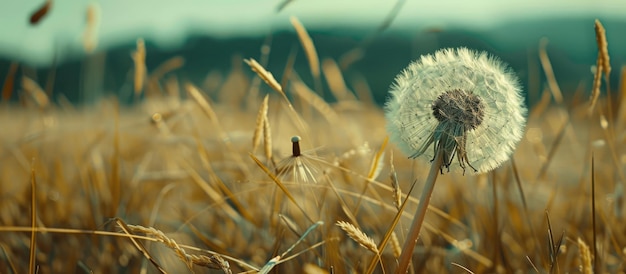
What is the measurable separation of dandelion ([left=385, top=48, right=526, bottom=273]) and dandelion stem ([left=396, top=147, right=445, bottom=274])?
0.04 metres

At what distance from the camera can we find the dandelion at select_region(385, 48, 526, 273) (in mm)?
1081

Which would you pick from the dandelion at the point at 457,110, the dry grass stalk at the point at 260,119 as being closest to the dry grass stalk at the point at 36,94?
the dry grass stalk at the point at 260,119

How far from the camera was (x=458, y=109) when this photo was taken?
1079 millimetres

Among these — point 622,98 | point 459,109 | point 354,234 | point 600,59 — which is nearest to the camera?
point 354,234

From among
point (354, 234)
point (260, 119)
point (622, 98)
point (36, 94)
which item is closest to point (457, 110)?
point (354, 234)

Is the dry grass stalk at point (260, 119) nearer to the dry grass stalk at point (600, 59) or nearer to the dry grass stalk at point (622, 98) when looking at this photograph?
the dry grass stalk at point (600, 59)

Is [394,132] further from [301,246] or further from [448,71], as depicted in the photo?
[301,246]

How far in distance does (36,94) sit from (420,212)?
2034 mm

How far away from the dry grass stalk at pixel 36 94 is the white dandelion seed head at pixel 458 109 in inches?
71.7

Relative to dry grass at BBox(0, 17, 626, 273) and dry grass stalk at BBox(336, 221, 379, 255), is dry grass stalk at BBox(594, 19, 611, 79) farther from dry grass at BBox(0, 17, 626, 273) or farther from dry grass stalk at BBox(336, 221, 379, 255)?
dry grass stalk at BBox(336, 221, 379, 255)

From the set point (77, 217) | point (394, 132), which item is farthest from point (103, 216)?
point (394, 132)

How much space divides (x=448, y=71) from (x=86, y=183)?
1.47 meters

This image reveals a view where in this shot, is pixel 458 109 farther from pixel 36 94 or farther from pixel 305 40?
pixel 36 94

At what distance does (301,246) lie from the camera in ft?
5.54
